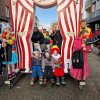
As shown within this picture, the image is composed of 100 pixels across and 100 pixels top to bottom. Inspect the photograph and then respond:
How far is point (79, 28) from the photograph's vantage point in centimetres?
649

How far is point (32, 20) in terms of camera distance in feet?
21.8

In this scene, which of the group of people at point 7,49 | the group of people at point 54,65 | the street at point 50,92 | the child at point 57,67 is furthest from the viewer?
the child at point 57,67

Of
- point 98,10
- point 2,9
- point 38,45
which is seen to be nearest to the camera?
point 38,45

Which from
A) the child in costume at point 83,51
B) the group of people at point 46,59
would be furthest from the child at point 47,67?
the child in costume at point 83,51

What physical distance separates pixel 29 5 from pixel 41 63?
71.0 inches

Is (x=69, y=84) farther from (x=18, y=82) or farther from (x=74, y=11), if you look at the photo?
(x=74, y=11)

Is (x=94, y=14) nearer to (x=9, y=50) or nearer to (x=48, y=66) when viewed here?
(x=48, y=66)

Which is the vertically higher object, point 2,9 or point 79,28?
point 2,9

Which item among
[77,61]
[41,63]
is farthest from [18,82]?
[77,61]

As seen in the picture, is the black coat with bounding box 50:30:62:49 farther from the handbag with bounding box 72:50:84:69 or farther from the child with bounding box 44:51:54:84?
A: the handbag with bounding box 72:50:84:69

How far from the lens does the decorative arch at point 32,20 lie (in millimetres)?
6447

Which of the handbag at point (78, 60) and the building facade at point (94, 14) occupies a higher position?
the building facade at point (94, 14)

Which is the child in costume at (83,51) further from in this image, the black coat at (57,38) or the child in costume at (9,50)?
the child in costume at (9,50)

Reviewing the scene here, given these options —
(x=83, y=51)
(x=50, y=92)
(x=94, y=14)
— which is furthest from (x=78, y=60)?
(x=94, y=14)
